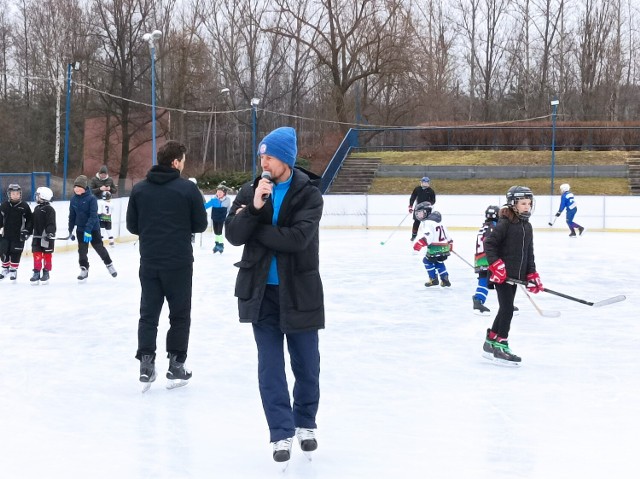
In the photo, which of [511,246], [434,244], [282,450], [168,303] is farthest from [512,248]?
[434,244]

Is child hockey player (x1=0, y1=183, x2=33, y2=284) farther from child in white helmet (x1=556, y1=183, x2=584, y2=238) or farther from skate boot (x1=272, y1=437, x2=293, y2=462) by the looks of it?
child in white helmet (x1=556, y1=183, x2=584, y2=238)

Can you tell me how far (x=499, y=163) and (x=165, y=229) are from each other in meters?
26.0

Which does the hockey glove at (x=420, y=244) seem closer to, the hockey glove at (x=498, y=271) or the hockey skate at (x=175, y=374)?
the hockey glove at (x=498, y=271)

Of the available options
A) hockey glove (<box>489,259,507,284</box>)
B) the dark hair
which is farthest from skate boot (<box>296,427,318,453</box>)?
hockey glove (<box>489,259,507,284</box>)

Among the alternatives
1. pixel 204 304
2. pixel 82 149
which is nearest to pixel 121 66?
pixel 82 149

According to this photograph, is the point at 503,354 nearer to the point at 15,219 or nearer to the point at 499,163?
the point at 15,219

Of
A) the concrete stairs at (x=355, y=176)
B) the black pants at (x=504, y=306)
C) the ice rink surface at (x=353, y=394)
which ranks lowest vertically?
the ice rink surface at (x=353, y=394)

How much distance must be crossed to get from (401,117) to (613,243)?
24.0m

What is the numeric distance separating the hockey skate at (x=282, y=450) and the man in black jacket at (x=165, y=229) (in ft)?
4.77

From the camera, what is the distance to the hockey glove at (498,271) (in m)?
5.24

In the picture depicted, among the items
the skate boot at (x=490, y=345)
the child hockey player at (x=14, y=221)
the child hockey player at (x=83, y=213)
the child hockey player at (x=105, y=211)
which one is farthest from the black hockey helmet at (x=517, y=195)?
the child hockey player at (x=105, y=211)

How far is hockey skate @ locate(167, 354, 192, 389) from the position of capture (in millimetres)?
4723

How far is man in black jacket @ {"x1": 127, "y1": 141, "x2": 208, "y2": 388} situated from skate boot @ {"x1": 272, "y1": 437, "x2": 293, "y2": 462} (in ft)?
4.77

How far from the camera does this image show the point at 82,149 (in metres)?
36.3
